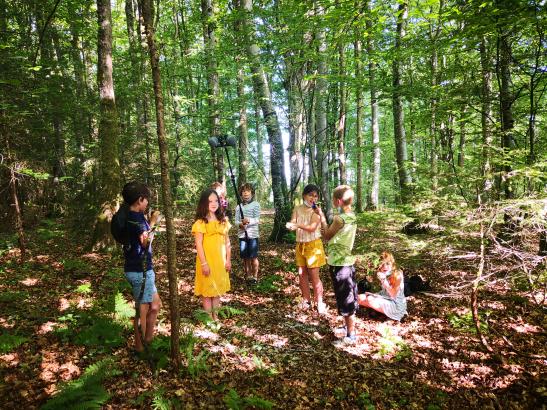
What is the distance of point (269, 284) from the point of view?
722 centimetres

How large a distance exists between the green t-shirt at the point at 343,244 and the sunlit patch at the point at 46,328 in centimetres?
418

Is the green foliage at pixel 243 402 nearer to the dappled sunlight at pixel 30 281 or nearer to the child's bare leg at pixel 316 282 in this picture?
the child's bare leg at pixel 316 282

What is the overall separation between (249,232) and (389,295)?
3.12 metres

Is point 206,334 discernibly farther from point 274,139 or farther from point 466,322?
point 274,139

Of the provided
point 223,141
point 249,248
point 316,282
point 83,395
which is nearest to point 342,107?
point 223,141

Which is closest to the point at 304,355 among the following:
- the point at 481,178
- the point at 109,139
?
the point at 481,178

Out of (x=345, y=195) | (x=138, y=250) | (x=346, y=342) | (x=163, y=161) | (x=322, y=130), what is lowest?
(x=346, y=342)

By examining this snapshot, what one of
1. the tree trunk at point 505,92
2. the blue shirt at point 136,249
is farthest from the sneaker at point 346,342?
the tree trunk at point 505,92

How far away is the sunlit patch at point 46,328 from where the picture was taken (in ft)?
14.9

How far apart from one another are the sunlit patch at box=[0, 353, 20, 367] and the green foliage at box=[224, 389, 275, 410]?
8.37 ft

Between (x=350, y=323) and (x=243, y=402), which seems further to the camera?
(x=350, y=323)

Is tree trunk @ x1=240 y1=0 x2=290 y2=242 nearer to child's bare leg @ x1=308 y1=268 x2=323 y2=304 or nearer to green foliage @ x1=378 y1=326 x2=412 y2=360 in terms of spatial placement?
child's bare leg @ x1=308 y1=268 x2=323 y2=304

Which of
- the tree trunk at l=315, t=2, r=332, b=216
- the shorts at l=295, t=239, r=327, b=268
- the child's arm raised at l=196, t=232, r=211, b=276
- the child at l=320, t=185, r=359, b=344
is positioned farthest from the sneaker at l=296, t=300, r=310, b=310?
the tree trunk at l=315, t=2, r=332, b=216

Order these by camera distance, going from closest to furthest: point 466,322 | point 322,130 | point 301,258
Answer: point 466,322
point 301,258
point 322,130
